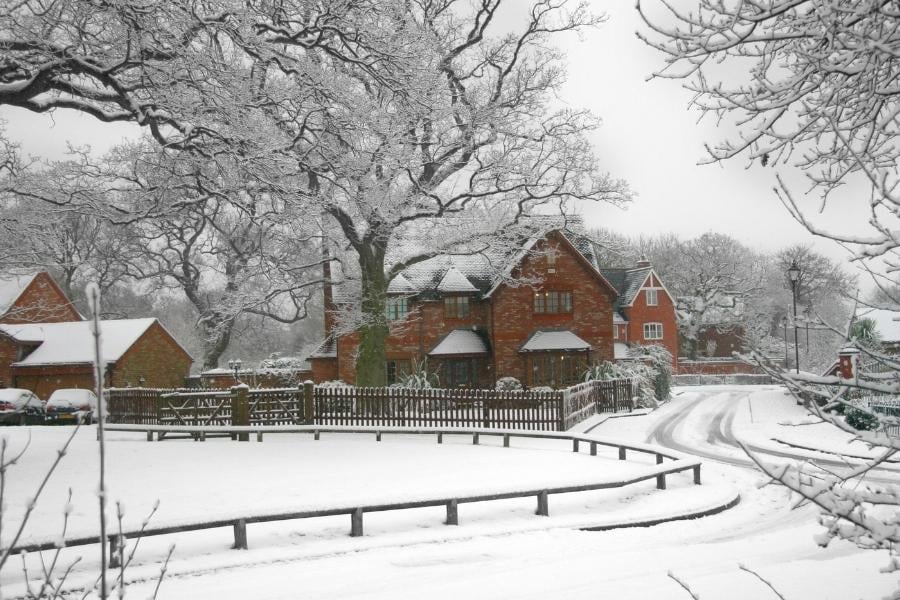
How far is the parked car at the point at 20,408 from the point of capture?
2893 cm

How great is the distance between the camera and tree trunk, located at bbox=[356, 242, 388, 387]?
85.5ft

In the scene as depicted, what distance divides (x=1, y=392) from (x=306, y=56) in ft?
76.4

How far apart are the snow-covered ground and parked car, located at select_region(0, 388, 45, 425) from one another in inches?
508

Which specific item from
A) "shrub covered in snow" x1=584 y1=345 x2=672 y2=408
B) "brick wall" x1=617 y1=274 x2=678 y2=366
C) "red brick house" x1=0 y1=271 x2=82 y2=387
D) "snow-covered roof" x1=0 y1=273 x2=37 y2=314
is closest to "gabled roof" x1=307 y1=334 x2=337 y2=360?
"red brick house" x1=0 y1=271 x2=82 y2=387

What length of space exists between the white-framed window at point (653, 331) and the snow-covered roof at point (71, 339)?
39023 mm

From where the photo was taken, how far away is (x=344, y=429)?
21.8 metres

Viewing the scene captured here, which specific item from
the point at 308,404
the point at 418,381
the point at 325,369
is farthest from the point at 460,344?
the point at 308,404

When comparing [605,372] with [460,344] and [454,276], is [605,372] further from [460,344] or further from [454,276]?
[454,276]

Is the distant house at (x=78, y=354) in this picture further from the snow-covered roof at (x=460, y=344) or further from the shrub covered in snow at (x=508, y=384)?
the shrub covered in snow at (x=508, y=384)

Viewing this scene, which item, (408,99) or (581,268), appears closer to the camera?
(408,99)

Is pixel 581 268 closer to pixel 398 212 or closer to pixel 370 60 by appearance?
pixel 398 212

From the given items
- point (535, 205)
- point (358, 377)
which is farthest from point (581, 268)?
point (358, 377)

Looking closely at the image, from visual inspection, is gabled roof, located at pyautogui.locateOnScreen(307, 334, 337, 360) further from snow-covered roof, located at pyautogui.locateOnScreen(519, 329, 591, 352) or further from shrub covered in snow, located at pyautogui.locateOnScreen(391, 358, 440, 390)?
snow-covered roof, located at pyautogui.locateOnScreen(519, 329, 591, 352)

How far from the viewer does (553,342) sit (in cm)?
3597
